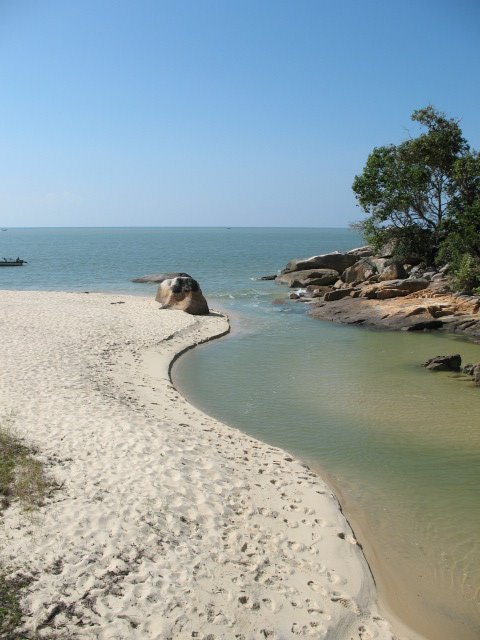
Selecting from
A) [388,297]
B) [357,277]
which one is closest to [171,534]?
[388,297]

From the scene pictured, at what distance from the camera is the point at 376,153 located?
3884 centimetres

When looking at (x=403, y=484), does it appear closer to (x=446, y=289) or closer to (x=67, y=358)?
(x=67, y=358)

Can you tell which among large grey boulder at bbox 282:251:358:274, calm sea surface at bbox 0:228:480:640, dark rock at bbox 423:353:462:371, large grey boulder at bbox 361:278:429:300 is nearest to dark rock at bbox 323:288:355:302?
large grey boulder at bbox 361:278:429:300

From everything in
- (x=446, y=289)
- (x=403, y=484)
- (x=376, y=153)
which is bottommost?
(x=403, y=484)

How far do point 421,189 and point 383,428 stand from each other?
2758cm

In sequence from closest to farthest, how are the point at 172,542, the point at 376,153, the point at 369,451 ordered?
the point at 172,542 < the point at 369,451 < the point at 376,153

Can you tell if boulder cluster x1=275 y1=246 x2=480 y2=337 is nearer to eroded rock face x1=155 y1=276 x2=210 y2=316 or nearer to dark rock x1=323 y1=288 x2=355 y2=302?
dark rock x1=323 y1=288 x2=355 y2=302

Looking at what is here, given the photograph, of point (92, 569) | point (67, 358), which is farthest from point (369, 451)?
point (67, 358)

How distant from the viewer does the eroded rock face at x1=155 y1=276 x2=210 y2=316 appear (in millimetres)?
30297

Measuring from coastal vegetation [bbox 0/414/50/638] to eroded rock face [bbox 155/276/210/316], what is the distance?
63.3 ft

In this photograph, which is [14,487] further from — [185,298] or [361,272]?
[361,272]

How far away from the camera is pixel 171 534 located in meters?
8.16

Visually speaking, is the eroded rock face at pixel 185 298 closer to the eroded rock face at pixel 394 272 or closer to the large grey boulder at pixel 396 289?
the large grey boulder at pixel 396 289

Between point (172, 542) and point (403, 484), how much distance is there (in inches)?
208
